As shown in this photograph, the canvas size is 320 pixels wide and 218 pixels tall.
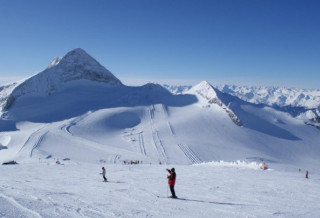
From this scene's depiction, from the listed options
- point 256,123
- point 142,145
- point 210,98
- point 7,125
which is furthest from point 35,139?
point 256,123

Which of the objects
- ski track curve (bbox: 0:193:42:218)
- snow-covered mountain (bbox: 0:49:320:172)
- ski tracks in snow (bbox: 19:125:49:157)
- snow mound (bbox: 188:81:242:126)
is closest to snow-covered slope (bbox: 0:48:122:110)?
snow-covered mountain (bbox: 0:49:320:172)

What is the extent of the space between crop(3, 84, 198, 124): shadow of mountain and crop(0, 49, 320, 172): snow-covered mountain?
255 mm

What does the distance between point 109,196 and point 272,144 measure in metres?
59.6

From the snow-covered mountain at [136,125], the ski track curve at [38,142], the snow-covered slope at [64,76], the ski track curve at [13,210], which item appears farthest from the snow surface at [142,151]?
the snow-covered slope at [64,76]

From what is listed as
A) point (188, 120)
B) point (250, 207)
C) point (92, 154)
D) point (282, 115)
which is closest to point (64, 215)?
point (250, 207)

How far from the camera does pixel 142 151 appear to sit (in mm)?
48719

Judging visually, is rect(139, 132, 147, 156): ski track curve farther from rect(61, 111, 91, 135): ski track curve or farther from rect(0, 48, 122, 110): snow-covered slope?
rect(0, 48, 122, 110): snow-covered slope

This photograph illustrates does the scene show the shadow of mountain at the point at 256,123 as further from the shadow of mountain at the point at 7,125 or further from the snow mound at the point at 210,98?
the shadow of mountain at the point at 7,125

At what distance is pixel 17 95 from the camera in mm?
80938

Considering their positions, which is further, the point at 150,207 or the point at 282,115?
the point at 282,115

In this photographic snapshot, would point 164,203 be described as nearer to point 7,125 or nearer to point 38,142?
point 38,142

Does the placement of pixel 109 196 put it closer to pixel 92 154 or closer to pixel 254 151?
pixel 92 154

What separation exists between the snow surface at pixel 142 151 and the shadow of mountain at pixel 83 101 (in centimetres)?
32

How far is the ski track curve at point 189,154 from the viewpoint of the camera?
152ft
